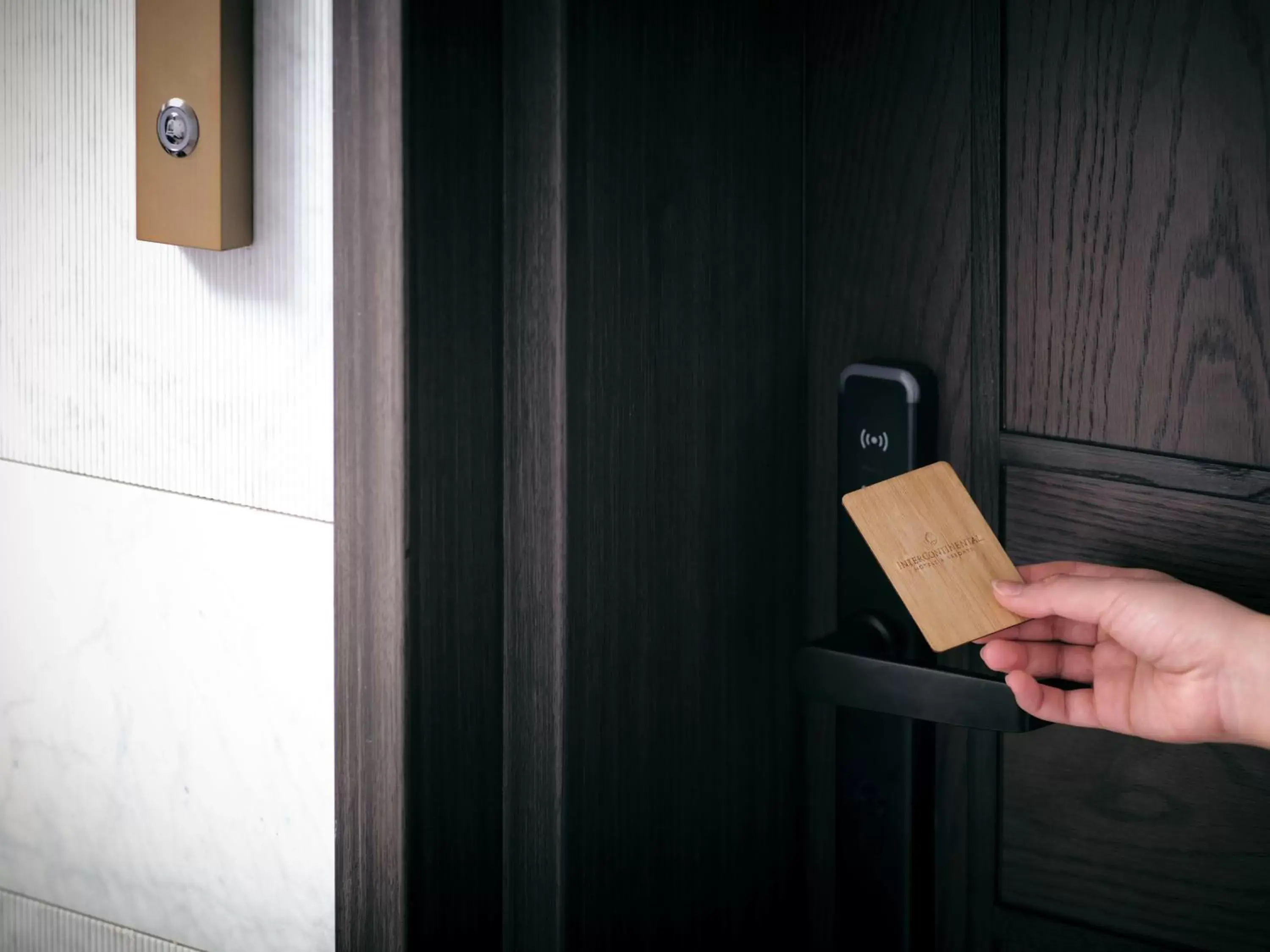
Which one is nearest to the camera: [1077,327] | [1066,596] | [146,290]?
[1066,596]

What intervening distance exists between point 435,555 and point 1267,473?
57 cm

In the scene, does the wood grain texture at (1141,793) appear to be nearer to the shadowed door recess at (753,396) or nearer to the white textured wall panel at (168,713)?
the shadowed door recess at (753,396)

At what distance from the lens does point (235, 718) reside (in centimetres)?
111

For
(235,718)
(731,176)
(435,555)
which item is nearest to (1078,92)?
(731,176)

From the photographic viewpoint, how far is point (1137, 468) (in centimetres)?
97

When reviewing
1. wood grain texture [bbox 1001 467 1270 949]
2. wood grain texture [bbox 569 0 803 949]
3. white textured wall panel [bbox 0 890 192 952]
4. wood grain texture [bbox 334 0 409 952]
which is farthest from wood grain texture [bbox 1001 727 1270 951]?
white textured wall panel [bbox 0 890 192 952]

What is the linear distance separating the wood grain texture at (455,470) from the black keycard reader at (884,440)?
0.28m

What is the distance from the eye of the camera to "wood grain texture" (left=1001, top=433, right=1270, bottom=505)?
924mm

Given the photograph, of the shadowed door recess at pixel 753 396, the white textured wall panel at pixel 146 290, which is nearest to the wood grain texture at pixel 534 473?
the shadowed door recess at pixel 753 396

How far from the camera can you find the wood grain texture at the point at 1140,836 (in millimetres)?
971

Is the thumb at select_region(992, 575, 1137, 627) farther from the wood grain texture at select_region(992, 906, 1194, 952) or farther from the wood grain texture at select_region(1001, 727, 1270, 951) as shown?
the wood grain texture at select_region(992, 906, 1194, 952)

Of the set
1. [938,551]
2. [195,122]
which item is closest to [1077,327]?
[938,551]

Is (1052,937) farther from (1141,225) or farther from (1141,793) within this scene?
(1141,225)

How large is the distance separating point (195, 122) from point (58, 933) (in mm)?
752
